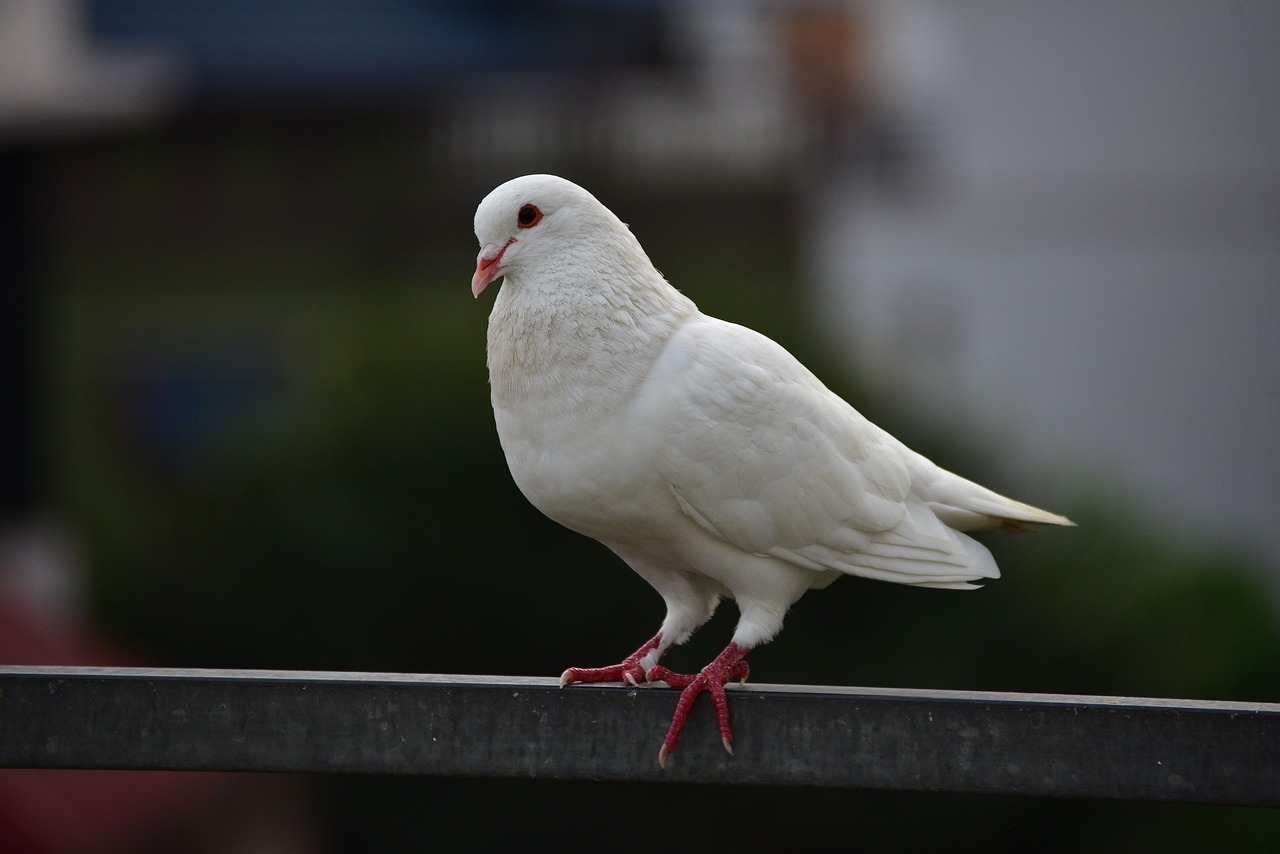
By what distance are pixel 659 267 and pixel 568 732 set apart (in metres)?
18.1

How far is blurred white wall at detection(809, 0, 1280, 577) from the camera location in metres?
23.0

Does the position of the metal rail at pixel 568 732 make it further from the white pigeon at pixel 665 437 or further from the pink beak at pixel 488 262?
the pink beak at pixel 488 262

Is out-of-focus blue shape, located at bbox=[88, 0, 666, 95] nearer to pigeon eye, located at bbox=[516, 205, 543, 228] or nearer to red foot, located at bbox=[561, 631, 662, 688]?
pigeon eye, located at bbox=[516, 205, 543, 228]

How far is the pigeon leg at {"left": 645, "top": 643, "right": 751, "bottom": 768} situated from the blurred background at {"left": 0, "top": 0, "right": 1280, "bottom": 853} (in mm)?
6549

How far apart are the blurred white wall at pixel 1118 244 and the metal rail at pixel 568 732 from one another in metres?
19.3

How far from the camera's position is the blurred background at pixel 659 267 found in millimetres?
11000

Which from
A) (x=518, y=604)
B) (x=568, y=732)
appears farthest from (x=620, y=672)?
(x=518, y=604)

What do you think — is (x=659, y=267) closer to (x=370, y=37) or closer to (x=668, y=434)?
(x=370, y=37)

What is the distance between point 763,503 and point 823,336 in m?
8.94

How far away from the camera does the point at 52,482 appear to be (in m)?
14.9

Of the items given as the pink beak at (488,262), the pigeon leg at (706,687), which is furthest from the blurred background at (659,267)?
the pink beak at (488,262)

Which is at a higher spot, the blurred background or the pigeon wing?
the pigeon wing

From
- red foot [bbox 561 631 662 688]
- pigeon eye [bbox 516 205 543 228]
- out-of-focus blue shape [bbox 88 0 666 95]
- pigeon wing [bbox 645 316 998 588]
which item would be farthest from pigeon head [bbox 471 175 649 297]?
out-of-focus blue shape [bbox 88 0 666 95]

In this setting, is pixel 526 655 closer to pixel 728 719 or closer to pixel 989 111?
pixel 728 719
